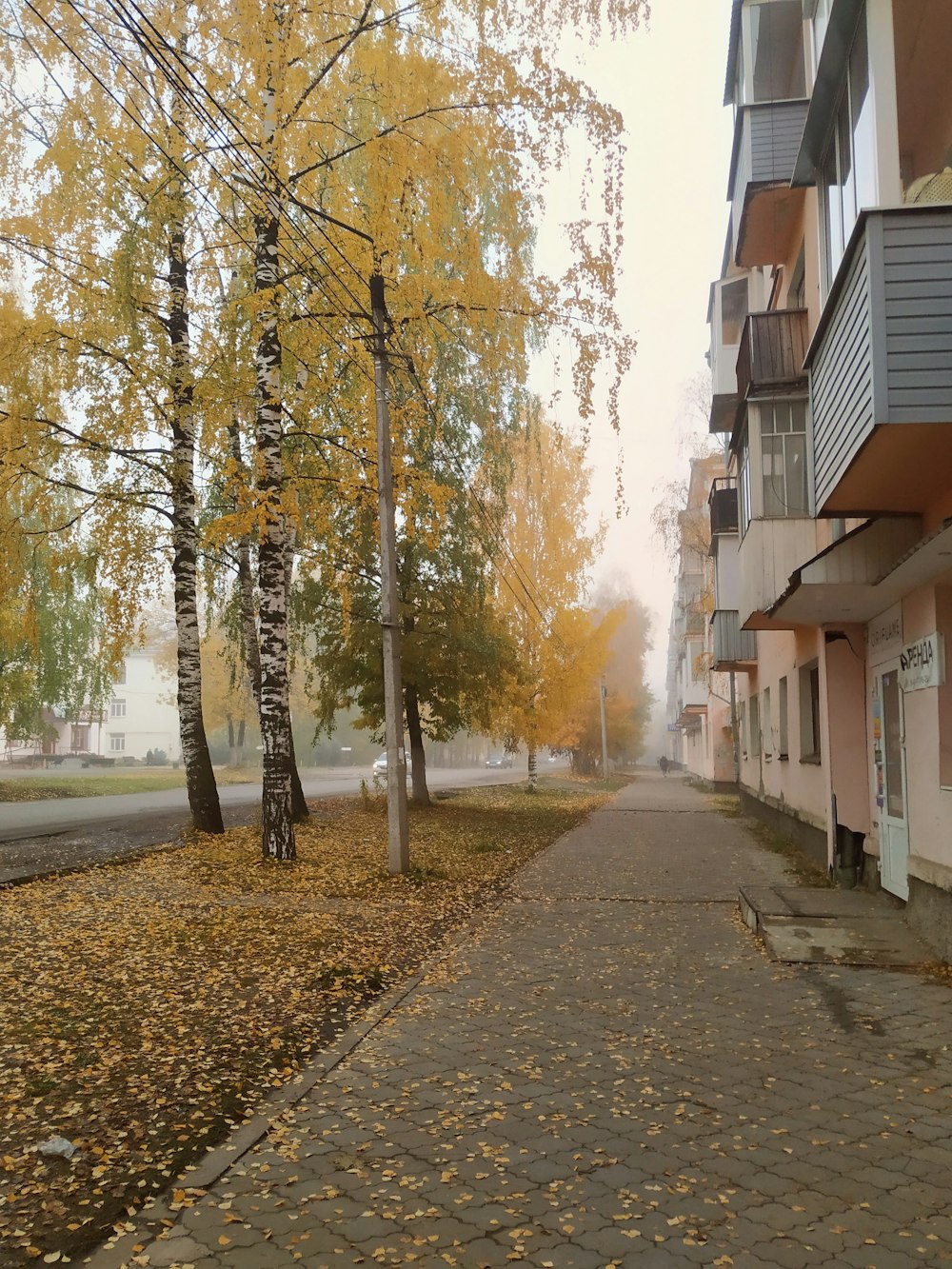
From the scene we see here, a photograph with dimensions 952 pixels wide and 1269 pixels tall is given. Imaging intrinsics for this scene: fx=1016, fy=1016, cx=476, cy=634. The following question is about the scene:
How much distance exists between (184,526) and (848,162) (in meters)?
9.27

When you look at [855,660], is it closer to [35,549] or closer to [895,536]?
[895,536]

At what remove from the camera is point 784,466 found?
46.2 ft

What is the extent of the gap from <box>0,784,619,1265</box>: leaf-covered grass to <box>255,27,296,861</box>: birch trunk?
82 cm

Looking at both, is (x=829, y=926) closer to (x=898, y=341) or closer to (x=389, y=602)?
(x=898, y=341)

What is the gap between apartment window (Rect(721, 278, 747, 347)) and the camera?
20.1m

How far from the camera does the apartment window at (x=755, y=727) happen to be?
2214 centimetres

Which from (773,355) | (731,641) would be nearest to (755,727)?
(731,641)

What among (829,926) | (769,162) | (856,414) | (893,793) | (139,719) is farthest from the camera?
(139,719)

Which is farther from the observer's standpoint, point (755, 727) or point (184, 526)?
point (755, 727)

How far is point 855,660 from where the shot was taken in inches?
469

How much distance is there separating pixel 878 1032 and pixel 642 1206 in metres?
2.75

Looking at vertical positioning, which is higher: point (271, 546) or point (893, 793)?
point (271, 546)

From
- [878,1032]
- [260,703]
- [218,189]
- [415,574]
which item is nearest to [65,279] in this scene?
[218,189]

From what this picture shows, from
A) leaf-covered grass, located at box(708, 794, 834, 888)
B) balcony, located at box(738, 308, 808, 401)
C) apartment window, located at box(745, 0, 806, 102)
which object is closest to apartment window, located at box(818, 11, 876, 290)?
balcony, located at box(738, 308, 808, 401)
